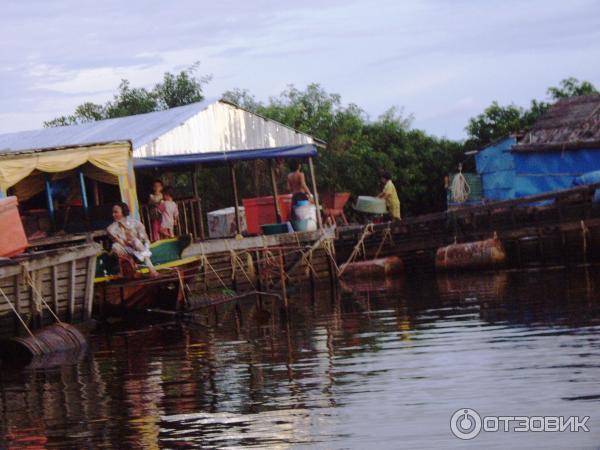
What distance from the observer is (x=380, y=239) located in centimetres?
3117

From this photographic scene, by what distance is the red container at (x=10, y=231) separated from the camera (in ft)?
56.5

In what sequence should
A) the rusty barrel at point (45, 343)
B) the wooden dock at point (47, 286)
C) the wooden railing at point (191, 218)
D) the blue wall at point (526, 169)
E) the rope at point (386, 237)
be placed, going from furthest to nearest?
the blue wall at point (526, 169)
the rope at point (386, 237)
the wooden railing at point (191, 218)
the wooden dock at point (47, 286)
the rusty barrel at point (45, 343)

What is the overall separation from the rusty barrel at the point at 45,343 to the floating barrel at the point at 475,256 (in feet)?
43.7

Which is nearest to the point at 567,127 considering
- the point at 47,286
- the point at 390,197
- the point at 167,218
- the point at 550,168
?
the point at 550,168

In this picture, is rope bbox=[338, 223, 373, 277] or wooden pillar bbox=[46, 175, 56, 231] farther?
rope bbox=[338, 223, 373, 277]

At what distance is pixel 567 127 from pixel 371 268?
10280mm

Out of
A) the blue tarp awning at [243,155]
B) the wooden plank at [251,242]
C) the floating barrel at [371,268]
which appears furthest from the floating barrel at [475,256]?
the blue tarp awning at [243,155]

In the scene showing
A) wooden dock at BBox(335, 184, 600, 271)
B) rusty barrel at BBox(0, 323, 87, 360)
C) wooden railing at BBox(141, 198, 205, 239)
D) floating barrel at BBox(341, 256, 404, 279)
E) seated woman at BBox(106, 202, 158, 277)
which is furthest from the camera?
floating barrel at BBox(341, 256, 404, 279)

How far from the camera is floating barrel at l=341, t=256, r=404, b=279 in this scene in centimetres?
3004

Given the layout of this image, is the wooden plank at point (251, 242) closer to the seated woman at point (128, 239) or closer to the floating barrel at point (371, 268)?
the floating barrel at point (371, 268)

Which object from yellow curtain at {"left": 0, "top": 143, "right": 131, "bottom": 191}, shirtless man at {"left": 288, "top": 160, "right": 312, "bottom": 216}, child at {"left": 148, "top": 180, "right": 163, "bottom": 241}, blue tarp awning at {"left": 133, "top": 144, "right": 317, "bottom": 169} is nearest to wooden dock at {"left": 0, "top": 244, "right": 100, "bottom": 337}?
yellow curtain at {"left": 0, "top": 143, "right": 131, "bottom": 191}

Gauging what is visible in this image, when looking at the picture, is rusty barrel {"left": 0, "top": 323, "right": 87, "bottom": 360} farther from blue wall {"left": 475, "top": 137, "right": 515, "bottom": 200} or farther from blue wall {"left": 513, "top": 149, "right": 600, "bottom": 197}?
blue wall {"left": 475, "top": 137, "right": 515, "bottom": 200}

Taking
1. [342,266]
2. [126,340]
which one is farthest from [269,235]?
[126,340]

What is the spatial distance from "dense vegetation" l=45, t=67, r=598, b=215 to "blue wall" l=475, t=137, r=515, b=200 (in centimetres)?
180
